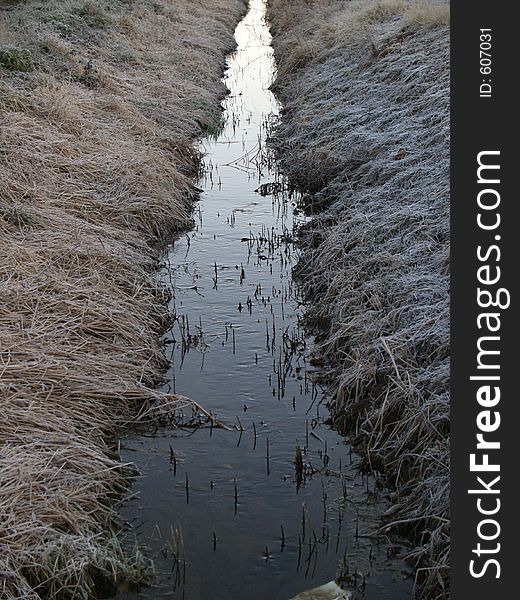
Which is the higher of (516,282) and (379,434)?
(516,282)

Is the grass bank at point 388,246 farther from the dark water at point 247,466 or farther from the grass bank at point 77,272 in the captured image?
the grass bank at point 77,272

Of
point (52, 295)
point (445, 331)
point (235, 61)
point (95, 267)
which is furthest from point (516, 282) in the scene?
point (235, 61)

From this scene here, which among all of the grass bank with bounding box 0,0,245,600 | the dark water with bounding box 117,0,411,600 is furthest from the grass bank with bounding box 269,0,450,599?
the grass bank with bounding box 0,0,245,600

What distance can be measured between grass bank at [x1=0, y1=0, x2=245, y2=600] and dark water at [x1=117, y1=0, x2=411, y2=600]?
27 cm

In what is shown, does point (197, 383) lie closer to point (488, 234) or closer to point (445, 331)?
point (445, 331)

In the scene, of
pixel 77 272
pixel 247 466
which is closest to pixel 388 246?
pixel 77 272

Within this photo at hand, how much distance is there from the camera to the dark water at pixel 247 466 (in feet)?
16.4

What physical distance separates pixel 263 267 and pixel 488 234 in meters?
5.61

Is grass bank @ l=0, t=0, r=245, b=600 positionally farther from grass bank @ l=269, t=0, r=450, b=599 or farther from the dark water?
grass bank @ l=269, t=0, r=450, b=599

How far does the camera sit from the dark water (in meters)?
5.00

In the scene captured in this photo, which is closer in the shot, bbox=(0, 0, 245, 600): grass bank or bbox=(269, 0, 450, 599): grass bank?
bbox=(0, 0, 245, 600): grass bank

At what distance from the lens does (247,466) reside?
6.03 meters

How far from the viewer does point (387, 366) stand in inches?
261

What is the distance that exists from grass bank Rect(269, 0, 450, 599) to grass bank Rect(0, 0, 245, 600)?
5.48 feet
